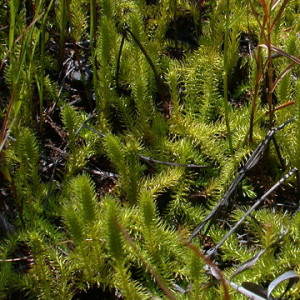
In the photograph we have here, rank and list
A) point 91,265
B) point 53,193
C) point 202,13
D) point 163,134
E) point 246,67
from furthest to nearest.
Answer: point 202,13 → point 246,67 → point 163,134 → point 53,193 → point 91,265

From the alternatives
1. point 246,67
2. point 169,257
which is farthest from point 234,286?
point 246,67

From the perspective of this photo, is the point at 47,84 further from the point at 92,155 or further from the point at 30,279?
the point at 30,279

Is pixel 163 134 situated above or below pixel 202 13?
below

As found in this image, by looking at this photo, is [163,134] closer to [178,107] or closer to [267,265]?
[178,107]

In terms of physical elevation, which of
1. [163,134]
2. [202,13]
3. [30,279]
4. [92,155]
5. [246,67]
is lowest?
→ [30,279]

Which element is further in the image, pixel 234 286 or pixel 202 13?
pixel 202 13

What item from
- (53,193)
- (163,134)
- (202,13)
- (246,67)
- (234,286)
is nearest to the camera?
(234,286)
